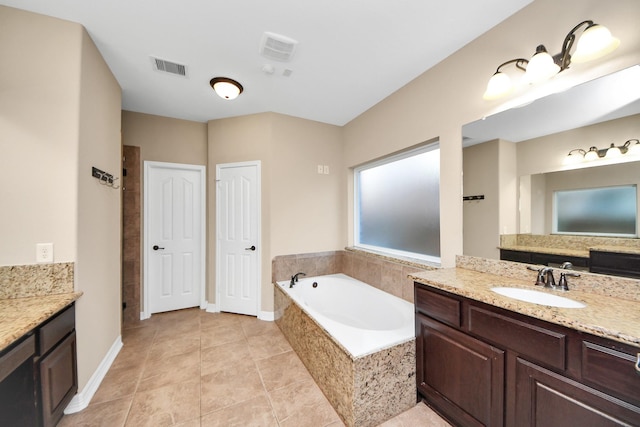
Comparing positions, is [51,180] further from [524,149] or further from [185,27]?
[524,149]

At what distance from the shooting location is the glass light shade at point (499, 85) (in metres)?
1.47

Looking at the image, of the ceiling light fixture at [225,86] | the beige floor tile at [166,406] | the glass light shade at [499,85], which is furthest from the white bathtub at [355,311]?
the ceiling light fixture at [225,86]

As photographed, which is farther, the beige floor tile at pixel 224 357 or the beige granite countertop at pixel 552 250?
the beige floor tile at pixel 224 357

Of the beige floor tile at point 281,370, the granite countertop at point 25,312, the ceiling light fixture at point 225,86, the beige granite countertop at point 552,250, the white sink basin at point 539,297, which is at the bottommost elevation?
the beige floor tile at point 281,370

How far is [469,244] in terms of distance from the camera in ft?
5.89

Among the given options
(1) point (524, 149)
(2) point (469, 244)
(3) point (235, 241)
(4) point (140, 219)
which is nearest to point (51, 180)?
(4) point (140, 219)

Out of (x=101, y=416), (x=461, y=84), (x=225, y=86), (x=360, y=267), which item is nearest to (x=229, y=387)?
(x=101, y=416)

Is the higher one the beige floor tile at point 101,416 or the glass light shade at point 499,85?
the glass light shade at point 499,85

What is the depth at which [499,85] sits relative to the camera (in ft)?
4.87

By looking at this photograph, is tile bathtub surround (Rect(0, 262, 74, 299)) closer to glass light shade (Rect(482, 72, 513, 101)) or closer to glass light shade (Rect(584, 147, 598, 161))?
glass light shade (Rect(482, 72, 513, 101))

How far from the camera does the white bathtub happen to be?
1.55 meters

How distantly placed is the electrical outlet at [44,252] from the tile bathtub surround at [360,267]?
1.88 metres

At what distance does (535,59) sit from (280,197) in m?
2.50

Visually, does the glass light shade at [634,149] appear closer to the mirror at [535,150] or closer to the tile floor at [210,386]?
the mirror at [535,150]
